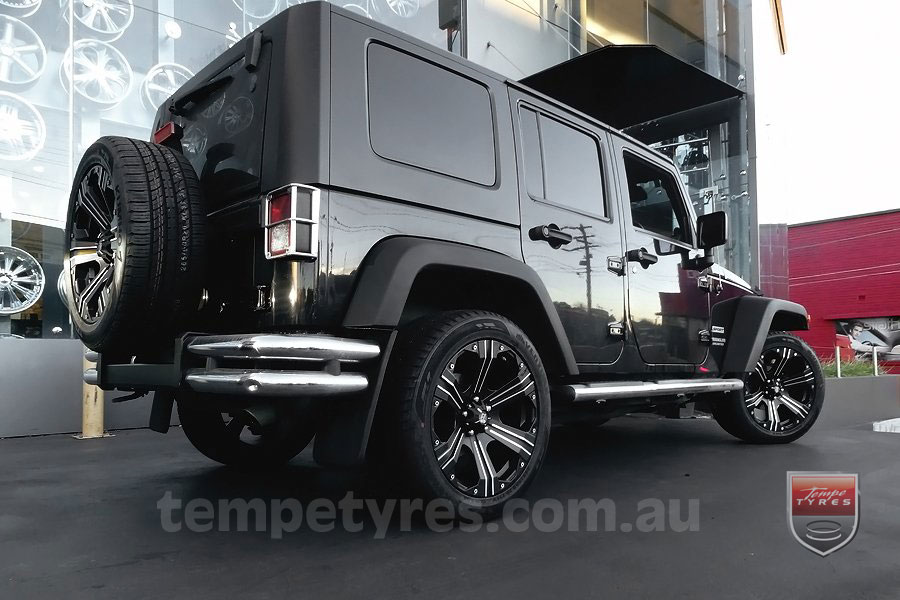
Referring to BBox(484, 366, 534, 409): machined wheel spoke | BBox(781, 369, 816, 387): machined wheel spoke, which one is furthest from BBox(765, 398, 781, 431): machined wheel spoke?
BBox(484, 366, 534, 409): machined wheel spoke

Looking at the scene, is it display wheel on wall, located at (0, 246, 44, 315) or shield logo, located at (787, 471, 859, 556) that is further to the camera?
display wheel on wall, located at (0, 246, 44, 315)

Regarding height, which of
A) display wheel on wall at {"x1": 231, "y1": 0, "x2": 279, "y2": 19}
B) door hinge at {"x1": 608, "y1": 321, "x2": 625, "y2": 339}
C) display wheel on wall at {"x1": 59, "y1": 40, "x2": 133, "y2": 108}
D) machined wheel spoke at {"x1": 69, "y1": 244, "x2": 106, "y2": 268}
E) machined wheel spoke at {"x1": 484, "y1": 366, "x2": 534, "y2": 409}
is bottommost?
machined wheel spoke at {"x1": 484, "y1": 366, "x2": 534, "y2": 409}

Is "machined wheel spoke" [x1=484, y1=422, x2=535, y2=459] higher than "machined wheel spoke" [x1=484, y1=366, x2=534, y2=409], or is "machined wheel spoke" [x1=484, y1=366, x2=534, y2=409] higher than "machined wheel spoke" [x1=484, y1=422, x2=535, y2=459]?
"machined wheel spoke" [x1=484, y1=366, x2=534, y2=409]

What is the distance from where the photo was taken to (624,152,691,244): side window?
4039 mm

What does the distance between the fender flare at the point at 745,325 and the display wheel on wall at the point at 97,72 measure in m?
6.07

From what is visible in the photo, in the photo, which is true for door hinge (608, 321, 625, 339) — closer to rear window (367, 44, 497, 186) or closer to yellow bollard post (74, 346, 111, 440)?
rear window (367, 44, 497, 186)

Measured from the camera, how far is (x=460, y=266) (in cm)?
259

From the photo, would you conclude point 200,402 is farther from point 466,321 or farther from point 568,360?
point 568,360

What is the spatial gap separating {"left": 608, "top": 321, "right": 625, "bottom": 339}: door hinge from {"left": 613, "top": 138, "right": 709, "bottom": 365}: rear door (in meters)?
0.12

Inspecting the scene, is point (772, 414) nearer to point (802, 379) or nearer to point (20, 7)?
point (802, 379)

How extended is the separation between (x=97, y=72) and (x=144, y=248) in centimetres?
531

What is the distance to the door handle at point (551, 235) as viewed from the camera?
307 centimetres

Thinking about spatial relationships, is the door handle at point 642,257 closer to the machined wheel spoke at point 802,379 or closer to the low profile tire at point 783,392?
the low profile tire at point 783,392

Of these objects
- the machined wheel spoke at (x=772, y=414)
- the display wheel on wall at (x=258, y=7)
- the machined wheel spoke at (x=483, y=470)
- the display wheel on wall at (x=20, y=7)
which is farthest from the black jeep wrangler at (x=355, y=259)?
the display wheel on wall at (x=258, y=7)
